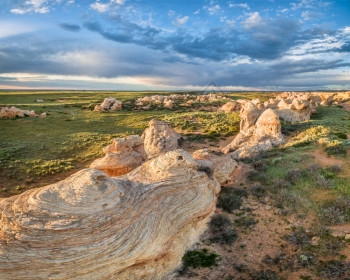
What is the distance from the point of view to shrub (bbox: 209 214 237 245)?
52.5 feet

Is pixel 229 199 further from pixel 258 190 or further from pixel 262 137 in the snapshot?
pixel 262 137

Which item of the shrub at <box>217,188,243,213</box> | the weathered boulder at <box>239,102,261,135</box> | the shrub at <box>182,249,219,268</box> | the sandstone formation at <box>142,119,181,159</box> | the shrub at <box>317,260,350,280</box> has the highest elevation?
the weathered boulder at <box>239,102,261,135</box>

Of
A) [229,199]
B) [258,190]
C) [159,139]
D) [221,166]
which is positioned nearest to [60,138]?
[159,139]

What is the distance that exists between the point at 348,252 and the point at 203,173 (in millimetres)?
8028

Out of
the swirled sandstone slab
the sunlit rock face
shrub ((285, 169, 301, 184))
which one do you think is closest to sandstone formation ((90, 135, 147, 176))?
the sunlit rock face

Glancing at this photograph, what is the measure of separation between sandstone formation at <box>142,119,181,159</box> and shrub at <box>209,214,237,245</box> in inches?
669

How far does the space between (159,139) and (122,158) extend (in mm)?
8664

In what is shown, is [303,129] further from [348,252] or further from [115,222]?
[115,222]

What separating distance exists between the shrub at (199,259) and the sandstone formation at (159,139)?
63.4 feet

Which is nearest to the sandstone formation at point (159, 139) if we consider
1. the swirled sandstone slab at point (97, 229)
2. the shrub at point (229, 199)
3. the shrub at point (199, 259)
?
the shrub at point (229, 199)

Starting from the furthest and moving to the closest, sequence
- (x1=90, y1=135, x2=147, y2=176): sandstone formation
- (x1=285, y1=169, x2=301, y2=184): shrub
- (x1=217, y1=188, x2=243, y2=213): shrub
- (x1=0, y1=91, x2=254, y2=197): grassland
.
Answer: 1. (x1=0, y1=91, x2=254, y2=197): grassland
2. (x1=90, y1=135, x2=147, y2=176): sandstone formation
3. (x1=285, y1=169, x2=301, y2=184): shrub
4. (x1=217, y1=188, x2=243, y2=213): shrub

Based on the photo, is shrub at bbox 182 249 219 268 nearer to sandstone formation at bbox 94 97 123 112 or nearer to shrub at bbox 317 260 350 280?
shrub at bbox 317 260 350 280

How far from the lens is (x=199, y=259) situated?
14438 mm

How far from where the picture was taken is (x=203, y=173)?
17.3 meters
